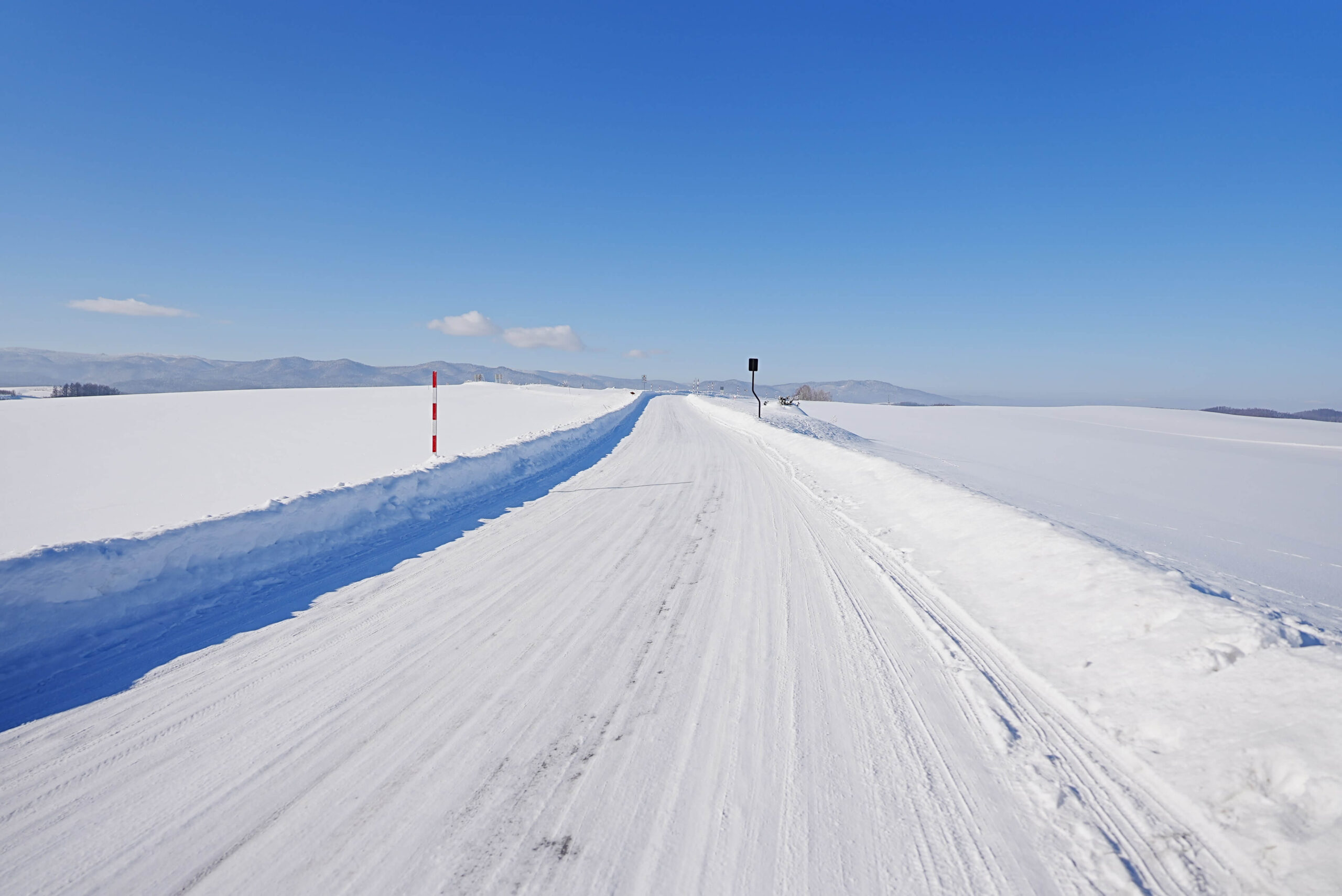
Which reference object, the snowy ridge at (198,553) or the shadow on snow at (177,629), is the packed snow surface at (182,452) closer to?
the snowy ridge at (198,553)

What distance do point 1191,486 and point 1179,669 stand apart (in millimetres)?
12819

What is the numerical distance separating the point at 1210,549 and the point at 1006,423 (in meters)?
27.7

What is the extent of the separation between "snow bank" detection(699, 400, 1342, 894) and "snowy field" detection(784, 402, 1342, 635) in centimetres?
97

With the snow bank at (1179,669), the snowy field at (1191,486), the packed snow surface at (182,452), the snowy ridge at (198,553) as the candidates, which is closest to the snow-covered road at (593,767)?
the snow bank at (1179,669)

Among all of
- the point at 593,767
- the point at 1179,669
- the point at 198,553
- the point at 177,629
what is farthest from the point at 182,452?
the point at 1179,669

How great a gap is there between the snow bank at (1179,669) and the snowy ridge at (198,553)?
6197mm

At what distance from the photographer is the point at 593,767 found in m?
2.59

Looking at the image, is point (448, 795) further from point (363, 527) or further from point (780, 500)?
point (780, 500)

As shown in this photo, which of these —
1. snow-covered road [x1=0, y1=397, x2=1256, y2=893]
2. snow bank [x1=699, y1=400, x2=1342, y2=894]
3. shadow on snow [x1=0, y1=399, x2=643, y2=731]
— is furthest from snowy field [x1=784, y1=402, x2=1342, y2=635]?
shadow on snow [x1=0, y1=399, x2=643, y2=731]

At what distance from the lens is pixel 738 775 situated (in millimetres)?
2535

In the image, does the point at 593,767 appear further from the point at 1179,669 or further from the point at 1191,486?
the point at 1191,486

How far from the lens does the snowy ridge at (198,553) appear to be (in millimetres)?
3711

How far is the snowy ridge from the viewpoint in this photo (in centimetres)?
371

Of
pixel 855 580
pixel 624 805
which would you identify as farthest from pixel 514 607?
pixel 855 580
